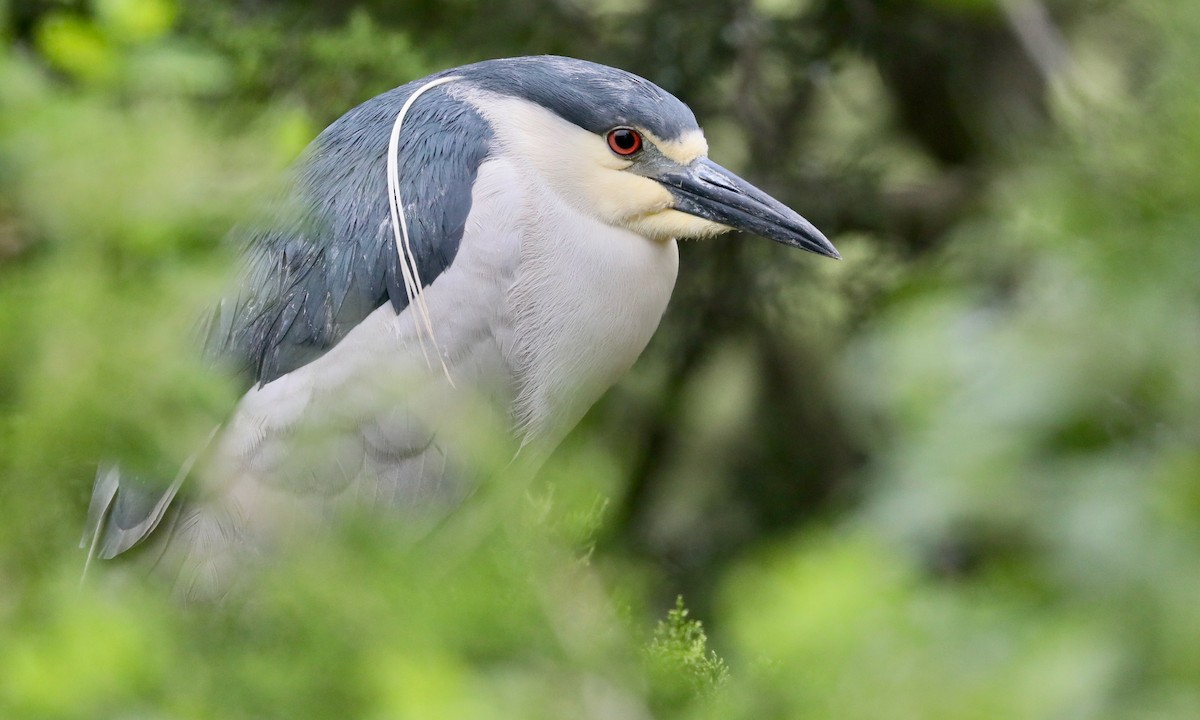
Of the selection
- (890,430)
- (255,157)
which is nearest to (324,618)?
(255,157)

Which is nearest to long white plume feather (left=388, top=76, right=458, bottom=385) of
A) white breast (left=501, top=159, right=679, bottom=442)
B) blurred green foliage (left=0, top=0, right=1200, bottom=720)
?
white breast (left=501, top=159, right=679, bottom=442)

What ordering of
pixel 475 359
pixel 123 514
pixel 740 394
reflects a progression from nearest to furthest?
A: pixel 123 514 < pixel 475 359 < pixel 740 394

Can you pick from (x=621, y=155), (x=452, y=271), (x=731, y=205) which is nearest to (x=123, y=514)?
(x=452, y=271)

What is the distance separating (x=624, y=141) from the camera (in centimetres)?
197

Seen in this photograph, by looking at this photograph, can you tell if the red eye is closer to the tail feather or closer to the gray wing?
the gray wing

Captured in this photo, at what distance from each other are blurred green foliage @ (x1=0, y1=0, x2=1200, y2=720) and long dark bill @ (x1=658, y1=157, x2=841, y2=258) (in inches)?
11.2

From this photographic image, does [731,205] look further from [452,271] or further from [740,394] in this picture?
[740,394]

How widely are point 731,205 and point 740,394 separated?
1388 millimetres

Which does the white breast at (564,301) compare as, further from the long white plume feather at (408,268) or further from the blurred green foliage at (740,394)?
the blurred green foliage at (740,394)

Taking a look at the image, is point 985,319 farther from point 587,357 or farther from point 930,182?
point 930,182

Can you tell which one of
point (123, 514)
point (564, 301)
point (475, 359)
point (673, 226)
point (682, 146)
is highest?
point (682, 146)

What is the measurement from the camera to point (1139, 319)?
1.58 m

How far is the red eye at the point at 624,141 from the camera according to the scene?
6.42 feet

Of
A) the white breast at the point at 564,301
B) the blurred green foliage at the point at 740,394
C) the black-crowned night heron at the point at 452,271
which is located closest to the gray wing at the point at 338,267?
the black-crowned night heron at the point at 452,271
